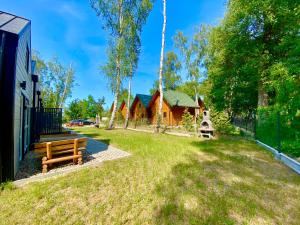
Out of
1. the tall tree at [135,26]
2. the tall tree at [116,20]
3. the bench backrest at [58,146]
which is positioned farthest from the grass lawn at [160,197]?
the tall tree at [135,26]

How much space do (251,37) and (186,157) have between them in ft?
48.4

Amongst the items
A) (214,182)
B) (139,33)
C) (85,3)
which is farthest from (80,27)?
(214,182)

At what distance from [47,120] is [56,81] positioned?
1103 inches

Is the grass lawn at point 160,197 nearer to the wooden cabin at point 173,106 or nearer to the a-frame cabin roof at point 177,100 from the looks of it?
the a-frame cabin roof at point 177,100

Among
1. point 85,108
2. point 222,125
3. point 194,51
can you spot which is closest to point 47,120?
point 222,125

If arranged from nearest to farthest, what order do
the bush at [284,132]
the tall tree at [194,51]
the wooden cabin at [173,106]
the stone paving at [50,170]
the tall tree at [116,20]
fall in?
the stone paving at [50,170] < the bush at [284,132] < the tall tree at [116,20] < the wooden cabin at [173,106] < the tall tree at [194,51]

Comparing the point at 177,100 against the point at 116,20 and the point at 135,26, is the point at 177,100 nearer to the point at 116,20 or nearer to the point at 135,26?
the point at 135,26

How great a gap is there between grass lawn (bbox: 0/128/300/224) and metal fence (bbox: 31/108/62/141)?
6.49 m

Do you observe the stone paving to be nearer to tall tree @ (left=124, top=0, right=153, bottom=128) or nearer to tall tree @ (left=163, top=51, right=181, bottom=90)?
tall tree @ (left=124, top=0, right=153, bottom=128)

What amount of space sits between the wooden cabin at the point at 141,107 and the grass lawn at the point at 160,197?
21781mm

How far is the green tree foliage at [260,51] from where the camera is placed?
11531 mm

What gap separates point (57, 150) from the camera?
5.45 metres

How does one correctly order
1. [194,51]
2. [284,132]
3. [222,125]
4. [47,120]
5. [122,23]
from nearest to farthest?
[284,132]
[47,120]
[222,125]
[122,23]
[194,51]

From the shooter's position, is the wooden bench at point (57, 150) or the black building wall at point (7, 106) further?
the wooden bench at point (57, 150)
